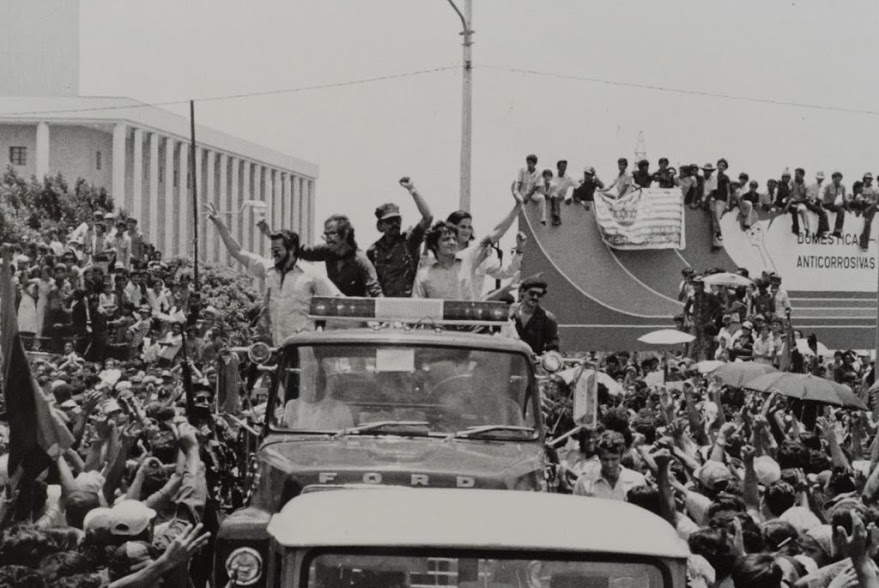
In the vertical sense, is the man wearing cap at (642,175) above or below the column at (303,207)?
below

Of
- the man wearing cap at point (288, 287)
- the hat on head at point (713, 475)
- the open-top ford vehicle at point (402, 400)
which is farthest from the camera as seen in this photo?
the man wearing cap at point (288, 287)

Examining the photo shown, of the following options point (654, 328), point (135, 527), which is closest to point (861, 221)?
point (654, 328)

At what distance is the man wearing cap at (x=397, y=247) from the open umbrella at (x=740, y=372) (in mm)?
5620

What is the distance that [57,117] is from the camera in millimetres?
82500

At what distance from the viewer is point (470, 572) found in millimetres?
5102

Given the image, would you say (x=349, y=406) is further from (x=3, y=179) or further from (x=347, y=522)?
(x=3, y=179)

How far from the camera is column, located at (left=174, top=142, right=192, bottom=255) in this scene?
92.6 m

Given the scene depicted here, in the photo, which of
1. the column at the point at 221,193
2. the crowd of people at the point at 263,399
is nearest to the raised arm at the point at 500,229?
the crowd of people at the point at 263,399

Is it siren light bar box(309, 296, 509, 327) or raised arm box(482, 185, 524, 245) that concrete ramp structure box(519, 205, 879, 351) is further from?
siren light bar box(309, 296, 509, 327)

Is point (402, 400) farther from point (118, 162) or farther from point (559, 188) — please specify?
point (118, 162)

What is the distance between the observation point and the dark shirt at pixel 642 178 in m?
28.3

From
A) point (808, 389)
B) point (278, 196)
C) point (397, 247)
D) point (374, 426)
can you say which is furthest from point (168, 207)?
point (374, 426)

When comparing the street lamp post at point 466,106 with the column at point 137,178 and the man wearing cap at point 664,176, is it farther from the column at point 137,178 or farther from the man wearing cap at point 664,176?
the column at point 137,178

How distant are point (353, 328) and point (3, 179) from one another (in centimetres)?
6382
